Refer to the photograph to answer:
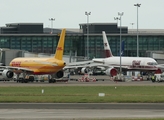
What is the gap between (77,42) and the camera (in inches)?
6718

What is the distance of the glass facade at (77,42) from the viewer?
169 meters

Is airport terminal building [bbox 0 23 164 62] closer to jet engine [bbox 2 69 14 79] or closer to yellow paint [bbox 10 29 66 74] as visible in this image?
jet engine [bbox 2 69 14 79]

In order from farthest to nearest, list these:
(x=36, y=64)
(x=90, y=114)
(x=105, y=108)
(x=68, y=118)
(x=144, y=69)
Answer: (x=144, y=69) → (x=36, y=64) → (x=105, y=108) → (x=90, y=114) → (x=68, y=118)

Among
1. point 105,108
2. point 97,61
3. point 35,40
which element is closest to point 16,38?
point 35,40

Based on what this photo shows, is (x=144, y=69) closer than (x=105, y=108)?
No

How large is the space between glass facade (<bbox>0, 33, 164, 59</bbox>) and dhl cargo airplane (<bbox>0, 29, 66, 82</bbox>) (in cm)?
7873

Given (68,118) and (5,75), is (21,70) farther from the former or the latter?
(68,118)

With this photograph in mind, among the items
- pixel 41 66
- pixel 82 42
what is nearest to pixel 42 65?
pixel 41 66

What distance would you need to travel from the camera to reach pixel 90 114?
34188 millimetres

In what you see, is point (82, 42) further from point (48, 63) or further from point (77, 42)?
point (48, 63)

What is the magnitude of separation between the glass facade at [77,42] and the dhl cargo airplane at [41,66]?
78.7 metres

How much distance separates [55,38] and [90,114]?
442 feet

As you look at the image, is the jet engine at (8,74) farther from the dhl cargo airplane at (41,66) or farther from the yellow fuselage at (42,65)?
the yellow fuselage at (42,65)

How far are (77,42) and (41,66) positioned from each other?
84949 millimetres
